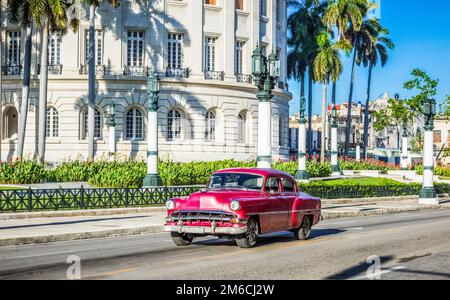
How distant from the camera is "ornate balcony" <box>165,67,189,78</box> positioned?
54.8m

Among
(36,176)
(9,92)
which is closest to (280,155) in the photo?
(9,92)

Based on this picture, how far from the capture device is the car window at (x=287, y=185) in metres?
16.4

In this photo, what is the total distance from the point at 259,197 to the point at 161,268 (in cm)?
390

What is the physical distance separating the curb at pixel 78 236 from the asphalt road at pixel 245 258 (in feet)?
1.62

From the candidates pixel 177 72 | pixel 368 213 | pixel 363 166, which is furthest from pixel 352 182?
pixel 363 166

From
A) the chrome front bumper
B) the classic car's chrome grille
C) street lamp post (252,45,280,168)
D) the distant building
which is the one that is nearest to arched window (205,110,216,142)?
street lamp post (252,45,280,168)

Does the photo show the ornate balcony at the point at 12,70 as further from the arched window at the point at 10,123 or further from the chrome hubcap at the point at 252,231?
the chrome hubcap at the point at 252,231

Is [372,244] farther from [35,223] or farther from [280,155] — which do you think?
[280,155]

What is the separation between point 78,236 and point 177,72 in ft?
124

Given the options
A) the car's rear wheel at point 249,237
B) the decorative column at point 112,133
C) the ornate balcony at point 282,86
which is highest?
the ornate balcony at point 282,86

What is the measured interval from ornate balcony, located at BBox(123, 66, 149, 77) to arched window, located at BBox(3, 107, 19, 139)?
8897mm

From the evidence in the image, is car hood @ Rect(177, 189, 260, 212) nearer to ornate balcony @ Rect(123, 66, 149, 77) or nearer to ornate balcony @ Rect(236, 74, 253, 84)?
ornate balcony @ Rect(123, 66, 149, 77)

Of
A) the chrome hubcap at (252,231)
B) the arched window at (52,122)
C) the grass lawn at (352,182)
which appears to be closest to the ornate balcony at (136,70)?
the arched window at (52,122)
